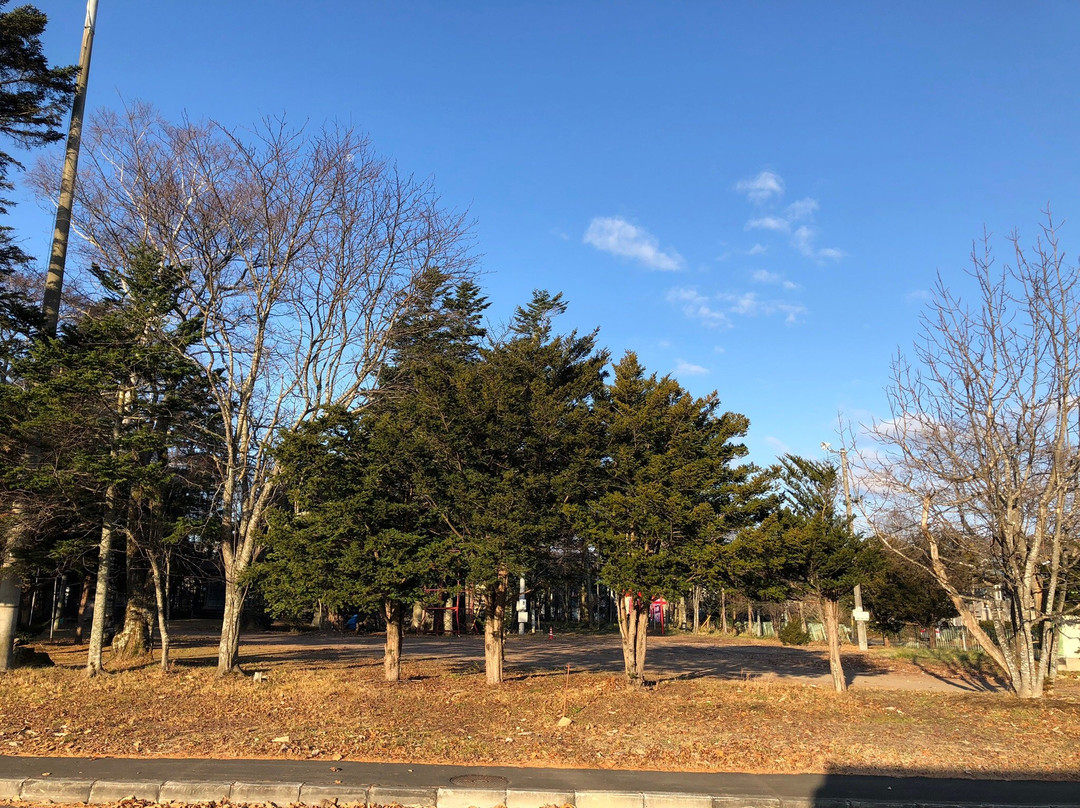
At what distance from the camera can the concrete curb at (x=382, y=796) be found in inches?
276

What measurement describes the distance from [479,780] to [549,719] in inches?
162

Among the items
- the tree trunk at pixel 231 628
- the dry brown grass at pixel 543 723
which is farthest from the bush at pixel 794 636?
the tree trunk at pixel 231 628

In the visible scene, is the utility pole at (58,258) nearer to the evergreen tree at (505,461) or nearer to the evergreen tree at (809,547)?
the evergreen tree at (505,461)

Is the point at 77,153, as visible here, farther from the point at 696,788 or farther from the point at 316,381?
the point at 696,788

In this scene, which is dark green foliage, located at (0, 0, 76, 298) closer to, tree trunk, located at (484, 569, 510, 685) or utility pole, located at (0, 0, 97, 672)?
utility pole, located at (0, 0, 97, 672)

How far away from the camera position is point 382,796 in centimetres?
707

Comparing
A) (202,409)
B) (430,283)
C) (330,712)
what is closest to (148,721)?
(330,712)

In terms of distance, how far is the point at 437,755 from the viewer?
8.66 m

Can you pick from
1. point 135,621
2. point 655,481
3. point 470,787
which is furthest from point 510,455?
point 135,621

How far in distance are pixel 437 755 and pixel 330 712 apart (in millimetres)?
3761

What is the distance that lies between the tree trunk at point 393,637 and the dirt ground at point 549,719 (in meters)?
0.44

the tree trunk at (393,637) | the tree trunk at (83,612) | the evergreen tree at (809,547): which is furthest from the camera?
the tree trunk at (83,612)

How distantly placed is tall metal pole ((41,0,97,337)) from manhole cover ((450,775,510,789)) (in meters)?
14.2

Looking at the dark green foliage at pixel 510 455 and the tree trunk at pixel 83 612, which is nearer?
the dark green foliage at pixel 510 455
